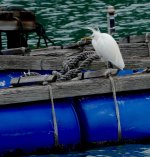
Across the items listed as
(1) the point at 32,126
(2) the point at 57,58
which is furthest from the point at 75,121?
(2) the point at 57,58

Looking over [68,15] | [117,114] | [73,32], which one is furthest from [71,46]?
[68,15]

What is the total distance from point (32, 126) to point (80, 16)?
23126mm

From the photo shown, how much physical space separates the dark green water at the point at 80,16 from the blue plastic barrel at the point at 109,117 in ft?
53.2

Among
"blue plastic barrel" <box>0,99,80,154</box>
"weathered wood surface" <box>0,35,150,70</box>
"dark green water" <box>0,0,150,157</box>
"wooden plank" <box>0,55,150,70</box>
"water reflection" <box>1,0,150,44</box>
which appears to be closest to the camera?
"blue plastic barrel" <box>0,99,80,154</box>

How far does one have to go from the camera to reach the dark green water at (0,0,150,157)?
104ft

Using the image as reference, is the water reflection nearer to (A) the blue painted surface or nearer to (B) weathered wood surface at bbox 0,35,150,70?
(B) weathered wood surface at bbox 0,35,150,70

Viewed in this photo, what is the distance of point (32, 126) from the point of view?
12.8 metres

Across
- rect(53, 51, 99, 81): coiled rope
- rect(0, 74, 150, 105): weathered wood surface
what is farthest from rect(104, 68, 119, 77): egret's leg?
rect(53, 51, 99, 81): coiled rope

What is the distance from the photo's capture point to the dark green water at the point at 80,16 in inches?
1249

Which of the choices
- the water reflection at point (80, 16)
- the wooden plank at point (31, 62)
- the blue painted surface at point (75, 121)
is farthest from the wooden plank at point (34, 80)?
the water reflection at point (80, 16)

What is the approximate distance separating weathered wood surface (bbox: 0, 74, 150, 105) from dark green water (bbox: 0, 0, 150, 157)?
16192 mm

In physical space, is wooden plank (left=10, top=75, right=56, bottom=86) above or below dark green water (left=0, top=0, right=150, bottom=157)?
above

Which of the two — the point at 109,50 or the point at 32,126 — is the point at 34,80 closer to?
the point at 32,126

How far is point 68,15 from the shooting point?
36.0 meters
